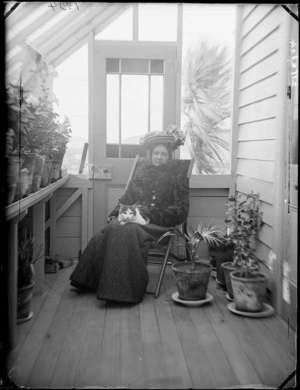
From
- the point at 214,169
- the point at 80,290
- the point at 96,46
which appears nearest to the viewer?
the point at 80,290

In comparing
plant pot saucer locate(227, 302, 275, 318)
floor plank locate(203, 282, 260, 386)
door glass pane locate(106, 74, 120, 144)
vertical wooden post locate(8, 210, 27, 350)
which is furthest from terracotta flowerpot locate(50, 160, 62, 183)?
plant pot saucer locate(227, 302, 275, 318)

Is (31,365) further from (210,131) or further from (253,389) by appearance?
(210,131)

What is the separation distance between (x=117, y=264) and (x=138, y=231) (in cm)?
34

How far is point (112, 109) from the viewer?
4.83 metres

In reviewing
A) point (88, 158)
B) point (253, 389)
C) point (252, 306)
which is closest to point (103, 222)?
point (88, 158)

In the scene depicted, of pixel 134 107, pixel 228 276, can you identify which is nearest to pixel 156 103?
pixel 134 107

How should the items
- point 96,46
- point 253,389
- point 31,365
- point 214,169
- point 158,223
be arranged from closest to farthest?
1. point 253,389
2. point 31,365
3. point 158,223
4. point 96,46
5. point 214,169

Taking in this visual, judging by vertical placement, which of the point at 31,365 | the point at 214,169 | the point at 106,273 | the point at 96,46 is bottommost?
the point at 31,365

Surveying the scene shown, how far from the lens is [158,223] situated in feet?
13.7

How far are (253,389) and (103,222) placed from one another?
2896 millimetres

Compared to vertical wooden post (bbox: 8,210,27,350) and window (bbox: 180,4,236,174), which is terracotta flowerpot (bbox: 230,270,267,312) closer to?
vertical wooden post (bbox: 8,210,27,350)

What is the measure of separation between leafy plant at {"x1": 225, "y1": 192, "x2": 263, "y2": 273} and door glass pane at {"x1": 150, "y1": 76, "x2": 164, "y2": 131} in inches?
51.9

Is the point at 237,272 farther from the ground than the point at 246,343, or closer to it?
farther from the ground

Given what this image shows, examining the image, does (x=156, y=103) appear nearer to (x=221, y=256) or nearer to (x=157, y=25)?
(x=157, y=25)
